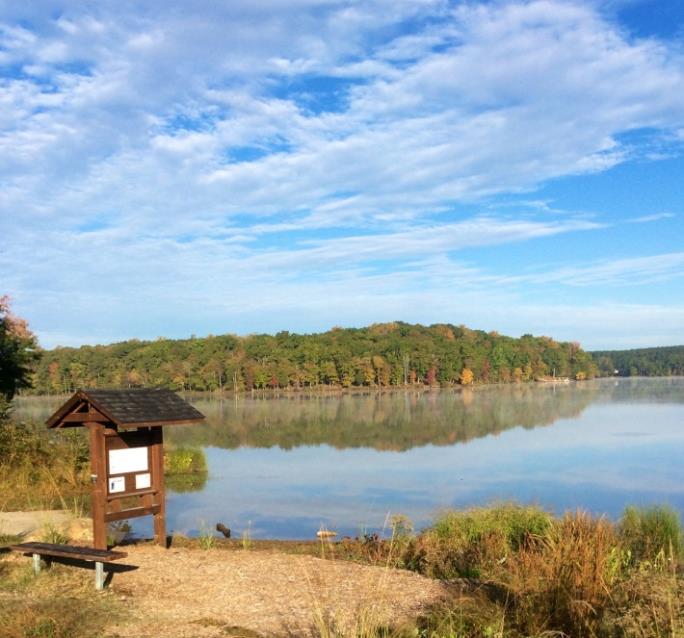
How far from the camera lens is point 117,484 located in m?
8.88

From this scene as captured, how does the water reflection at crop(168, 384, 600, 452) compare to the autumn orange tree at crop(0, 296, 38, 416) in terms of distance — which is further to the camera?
the water reflection at crop(168, 384, 600, 452)

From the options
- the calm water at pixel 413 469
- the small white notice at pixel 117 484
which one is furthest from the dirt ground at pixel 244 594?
the calm water at pixel 413 469

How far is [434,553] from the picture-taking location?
340 inches

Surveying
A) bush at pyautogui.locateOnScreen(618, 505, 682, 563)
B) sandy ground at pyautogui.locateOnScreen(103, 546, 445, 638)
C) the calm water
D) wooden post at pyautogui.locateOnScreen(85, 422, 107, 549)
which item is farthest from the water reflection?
sandy ground at pyautogui.locateOnScreen(103, 546, 445, 638)

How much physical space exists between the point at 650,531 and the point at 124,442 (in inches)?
292

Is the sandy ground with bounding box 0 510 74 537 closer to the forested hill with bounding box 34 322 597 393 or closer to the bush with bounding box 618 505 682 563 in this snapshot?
the bush with bounding box 618 505 682 563

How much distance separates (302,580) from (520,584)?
2.54m

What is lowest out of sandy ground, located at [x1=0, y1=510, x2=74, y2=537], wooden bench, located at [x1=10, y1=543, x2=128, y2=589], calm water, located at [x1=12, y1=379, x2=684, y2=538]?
calm water, located at [x1=12, y1=379, x2=684, y2=538]

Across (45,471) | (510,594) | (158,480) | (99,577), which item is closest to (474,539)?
(510,594)

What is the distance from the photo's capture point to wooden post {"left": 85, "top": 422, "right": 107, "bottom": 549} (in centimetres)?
852

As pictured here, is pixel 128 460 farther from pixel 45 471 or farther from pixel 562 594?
pixel 45 471

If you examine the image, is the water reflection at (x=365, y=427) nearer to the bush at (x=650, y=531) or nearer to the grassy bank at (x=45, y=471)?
the grassy bank at (x=45, y=471)

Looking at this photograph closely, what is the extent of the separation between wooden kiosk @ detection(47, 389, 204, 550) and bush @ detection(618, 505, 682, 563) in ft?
20.3

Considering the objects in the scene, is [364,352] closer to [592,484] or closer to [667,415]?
[667,415]
